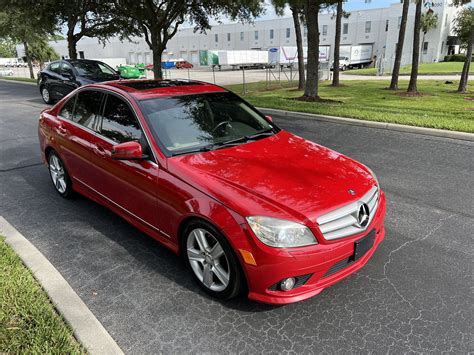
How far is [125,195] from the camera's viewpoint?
12.0 feet

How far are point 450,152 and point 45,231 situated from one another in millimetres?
6694

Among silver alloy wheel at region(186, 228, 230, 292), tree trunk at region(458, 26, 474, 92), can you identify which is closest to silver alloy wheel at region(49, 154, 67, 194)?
silver alloy wheel at region(186, 228, 230, 292)

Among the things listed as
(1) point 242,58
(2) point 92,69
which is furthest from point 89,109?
(1) point 242,58

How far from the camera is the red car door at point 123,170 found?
3.34m

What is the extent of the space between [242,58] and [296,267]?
56208mm

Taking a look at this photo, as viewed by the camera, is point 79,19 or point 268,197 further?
point 79,19

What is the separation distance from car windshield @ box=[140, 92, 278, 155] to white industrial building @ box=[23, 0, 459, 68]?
47.8 meters

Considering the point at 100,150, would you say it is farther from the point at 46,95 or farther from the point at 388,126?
the point at 46,95

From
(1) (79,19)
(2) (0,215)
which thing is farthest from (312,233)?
(1) (79,19)

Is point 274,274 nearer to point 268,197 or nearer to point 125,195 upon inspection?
point 268,197

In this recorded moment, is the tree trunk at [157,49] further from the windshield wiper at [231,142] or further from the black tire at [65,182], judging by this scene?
the windshield wiper at [231,142]

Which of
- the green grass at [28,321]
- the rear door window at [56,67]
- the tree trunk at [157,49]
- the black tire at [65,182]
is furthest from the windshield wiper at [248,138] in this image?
the tree trunk at [157,49]

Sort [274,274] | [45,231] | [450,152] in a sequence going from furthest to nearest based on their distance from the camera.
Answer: [450,152]
[45,231]
[274,274]

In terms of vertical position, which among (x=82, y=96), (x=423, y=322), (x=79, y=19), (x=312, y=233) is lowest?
(x=423, y=322)
